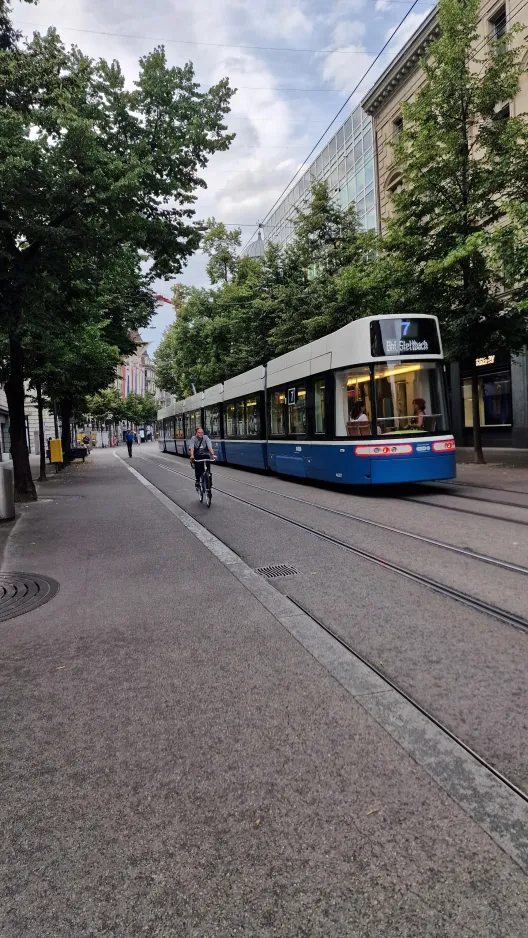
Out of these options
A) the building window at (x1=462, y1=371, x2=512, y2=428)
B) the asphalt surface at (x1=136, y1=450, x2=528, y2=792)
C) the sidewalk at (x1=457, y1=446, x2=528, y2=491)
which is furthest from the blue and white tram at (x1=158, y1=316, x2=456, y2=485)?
the building window at (x1=462, y1=371, x2=512, y2=428)

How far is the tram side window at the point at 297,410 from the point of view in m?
14.9

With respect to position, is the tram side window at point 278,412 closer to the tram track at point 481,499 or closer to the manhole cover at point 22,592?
the tram track at point 481,499

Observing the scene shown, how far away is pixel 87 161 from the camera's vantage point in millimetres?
9430

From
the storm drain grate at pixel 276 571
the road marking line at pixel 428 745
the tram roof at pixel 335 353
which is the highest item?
the tram roof at pixel 335 353

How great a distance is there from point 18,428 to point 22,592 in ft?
30.1

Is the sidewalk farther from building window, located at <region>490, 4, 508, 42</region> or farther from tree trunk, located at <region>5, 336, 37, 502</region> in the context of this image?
building window, located at <region>490, 4, 508, 42</region>

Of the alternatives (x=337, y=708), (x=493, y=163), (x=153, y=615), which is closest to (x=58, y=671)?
(x=153, y=615)

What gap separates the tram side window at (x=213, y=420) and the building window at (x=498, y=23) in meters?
17.3

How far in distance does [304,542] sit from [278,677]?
14.3 feet

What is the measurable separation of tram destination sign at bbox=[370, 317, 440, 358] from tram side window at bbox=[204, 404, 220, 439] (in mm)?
13852

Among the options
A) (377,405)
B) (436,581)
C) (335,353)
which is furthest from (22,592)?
(335,353)

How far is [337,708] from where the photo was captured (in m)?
3.41

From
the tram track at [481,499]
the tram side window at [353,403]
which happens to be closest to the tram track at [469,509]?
A: the tram track at [481,499]

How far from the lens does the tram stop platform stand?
6.59ft
